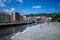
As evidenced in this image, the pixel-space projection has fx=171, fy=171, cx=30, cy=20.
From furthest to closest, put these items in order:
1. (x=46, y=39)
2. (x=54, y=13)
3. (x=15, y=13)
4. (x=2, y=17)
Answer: (x=2, y=17)
(x=15, y=13)
(x=54, y=13)
(x=46, y=39)

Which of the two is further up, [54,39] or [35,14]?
[35,14]

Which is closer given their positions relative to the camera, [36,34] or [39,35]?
[39,35]

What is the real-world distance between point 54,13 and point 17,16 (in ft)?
3.52

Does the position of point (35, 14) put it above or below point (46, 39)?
above

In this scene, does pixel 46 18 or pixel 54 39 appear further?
pixel 46 18

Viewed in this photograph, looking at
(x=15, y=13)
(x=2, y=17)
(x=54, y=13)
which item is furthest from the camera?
(x=2, y=17)

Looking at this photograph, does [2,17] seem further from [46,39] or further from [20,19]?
[46,39]

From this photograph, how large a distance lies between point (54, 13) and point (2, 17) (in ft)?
5.82

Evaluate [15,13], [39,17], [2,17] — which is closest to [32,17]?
[39,17]

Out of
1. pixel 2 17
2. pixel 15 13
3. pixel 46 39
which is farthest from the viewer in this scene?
pixel 2 17

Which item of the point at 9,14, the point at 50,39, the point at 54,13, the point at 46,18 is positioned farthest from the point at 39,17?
the point at 50,39

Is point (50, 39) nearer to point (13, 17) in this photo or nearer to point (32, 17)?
point (32, 17)

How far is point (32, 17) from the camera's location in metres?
4.55

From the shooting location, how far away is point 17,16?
4645mm
